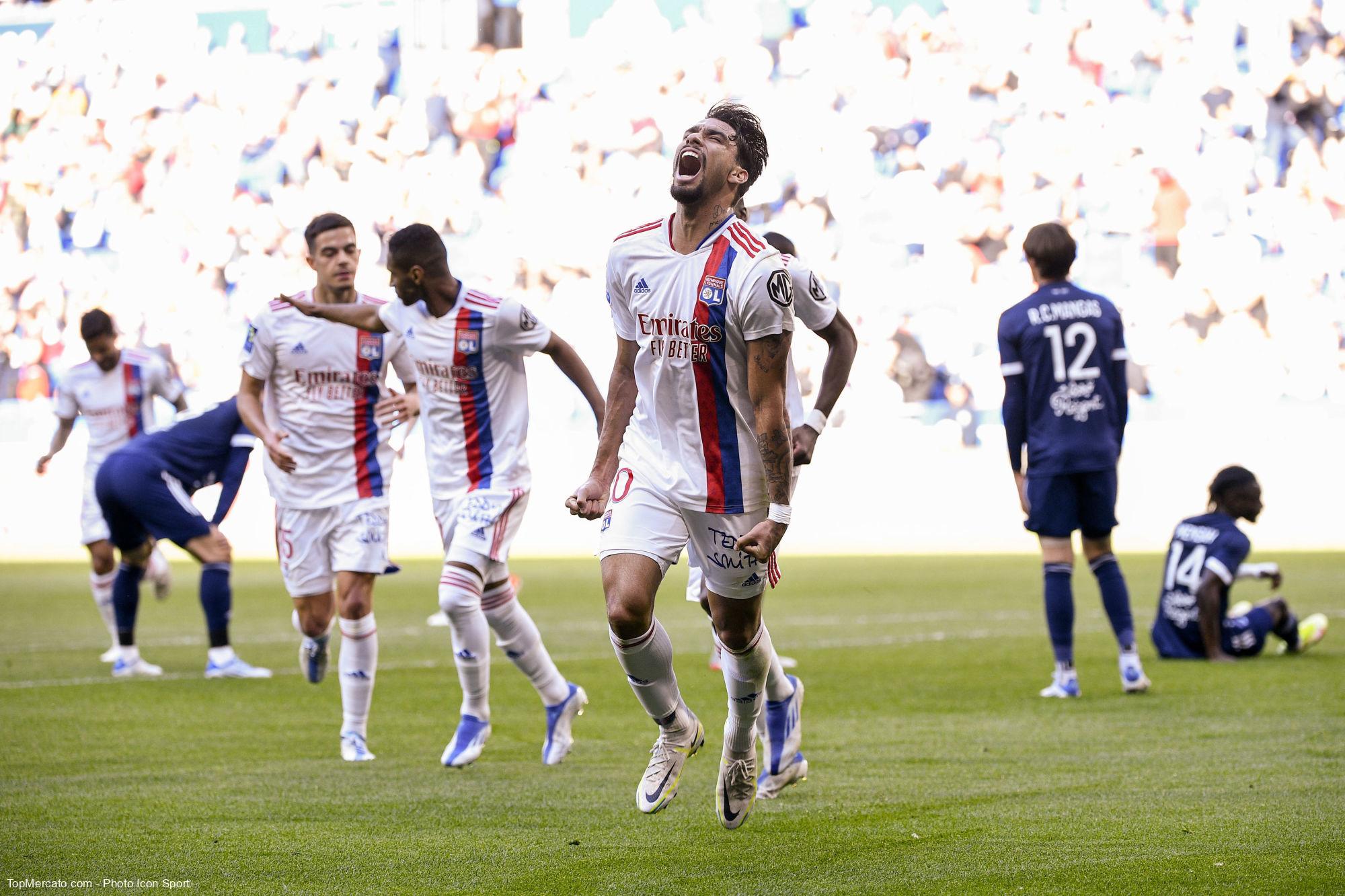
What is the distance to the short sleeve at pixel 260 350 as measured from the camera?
21.4 feet

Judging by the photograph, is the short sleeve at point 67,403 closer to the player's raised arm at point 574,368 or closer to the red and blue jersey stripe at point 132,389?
the red and blue jersey stripe at point 132,389

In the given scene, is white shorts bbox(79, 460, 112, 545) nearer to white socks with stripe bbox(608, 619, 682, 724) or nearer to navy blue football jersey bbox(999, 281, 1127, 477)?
navy blue football jersey bbox(999, 281, 1127, 477)

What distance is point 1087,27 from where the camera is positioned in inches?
846

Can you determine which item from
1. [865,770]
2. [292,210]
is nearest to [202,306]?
[292,210]

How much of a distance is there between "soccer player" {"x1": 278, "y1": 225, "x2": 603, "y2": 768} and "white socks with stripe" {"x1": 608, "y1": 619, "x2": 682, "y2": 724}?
1506 millimetres

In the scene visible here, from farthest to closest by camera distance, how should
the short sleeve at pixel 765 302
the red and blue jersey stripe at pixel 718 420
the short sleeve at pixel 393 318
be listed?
the short sleeve at pixel 393 318 → the red and blue jersey stripe at pixel 718 420 → the short sleeve at pixel 765 302

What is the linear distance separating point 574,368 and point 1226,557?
14.1 ft

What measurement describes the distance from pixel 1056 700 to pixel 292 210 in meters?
19.1

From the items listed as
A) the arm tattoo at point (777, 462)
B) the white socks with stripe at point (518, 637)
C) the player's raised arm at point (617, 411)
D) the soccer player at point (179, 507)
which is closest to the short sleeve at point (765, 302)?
the arm tattoo at point (777, 462)

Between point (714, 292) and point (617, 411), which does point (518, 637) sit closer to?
point (617, 411)

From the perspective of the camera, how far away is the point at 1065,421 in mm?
7332

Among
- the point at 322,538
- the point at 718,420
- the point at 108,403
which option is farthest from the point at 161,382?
the point at 718,420

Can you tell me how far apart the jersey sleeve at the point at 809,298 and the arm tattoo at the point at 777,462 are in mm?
448

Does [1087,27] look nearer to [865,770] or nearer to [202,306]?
[202,306]
